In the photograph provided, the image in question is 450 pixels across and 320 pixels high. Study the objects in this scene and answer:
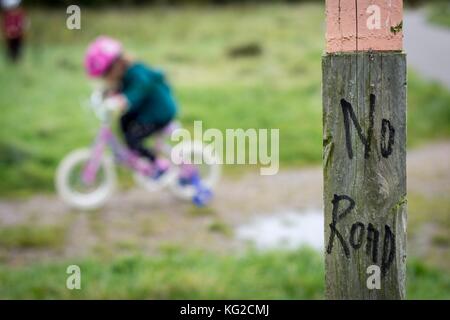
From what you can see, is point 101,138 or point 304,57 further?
point 304,57

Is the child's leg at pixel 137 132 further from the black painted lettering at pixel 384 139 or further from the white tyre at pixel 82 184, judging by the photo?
the black painted lettering at pixel 384 139

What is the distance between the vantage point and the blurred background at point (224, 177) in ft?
14.7

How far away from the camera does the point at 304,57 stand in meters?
14.1

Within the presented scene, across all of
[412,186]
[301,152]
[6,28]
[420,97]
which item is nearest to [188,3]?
[6,28]

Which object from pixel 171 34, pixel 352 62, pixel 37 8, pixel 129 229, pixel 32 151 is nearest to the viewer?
pixel 352 62

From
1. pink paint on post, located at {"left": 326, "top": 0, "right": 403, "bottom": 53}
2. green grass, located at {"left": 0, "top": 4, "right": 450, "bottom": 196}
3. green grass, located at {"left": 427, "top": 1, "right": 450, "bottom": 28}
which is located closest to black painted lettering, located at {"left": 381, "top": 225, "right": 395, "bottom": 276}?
pink paint on post, located at {"left": 326, "top": 0, "right": 403, "bottom": 53}

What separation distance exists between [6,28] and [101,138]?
959 centimetres

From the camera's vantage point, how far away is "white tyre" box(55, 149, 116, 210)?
6.40 m

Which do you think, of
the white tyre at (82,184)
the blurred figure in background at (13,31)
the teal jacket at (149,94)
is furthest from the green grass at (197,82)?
the teal jacket at (149,94)

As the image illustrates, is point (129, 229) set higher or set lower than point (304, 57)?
lower

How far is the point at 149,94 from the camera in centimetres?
614

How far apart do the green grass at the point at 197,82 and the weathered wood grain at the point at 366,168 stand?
5.97 metres
